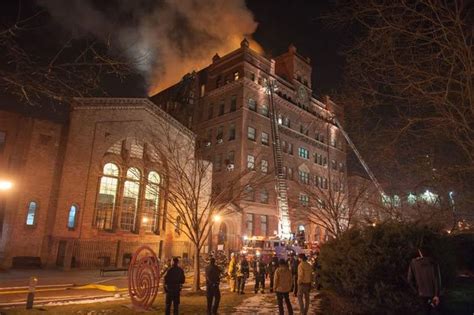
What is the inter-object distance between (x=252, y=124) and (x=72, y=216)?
25.0 meters

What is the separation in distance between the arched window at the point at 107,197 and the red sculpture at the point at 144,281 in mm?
18455

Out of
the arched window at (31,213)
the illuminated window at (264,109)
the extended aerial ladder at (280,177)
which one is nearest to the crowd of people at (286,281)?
the extended aerial ladder at (280,177)

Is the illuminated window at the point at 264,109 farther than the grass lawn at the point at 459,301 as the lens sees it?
Yes

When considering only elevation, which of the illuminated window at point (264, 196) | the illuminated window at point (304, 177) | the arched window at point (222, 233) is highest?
the illuminated window at point (304, 177)

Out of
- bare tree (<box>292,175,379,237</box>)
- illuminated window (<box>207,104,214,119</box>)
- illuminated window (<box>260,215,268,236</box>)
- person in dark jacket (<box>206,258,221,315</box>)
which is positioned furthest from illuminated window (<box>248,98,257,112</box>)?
person in dark jacket (<box>206,258,221,315</box>)

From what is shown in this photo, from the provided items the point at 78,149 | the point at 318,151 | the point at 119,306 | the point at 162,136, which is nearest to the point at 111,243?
the point at 78,149

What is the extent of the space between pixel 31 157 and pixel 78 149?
3.23 metres

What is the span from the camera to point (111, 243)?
28656 mm

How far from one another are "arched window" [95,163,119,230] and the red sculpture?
1846 centimetres

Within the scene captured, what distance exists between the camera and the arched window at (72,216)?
2685cm

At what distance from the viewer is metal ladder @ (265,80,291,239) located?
3538 cm

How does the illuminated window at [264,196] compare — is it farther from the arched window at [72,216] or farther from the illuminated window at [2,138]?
the illuminated window at [2,138]

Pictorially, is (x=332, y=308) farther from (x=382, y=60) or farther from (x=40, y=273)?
(x=40, y=273)

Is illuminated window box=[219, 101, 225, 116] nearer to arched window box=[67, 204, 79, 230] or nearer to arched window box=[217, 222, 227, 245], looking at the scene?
arched window box=[217, 222, 227, 245]
